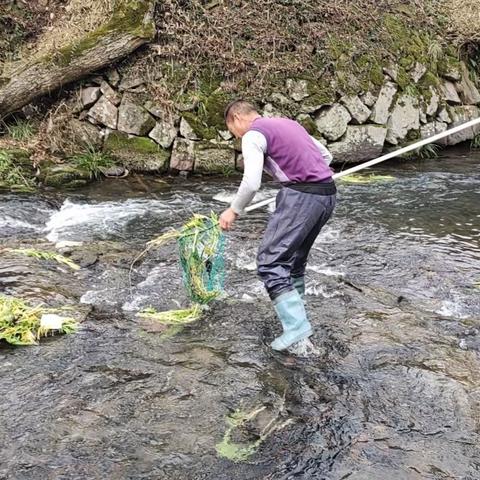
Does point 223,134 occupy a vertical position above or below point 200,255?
above

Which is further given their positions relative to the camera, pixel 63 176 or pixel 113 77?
pixel 113 77

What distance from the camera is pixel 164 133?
9602mm

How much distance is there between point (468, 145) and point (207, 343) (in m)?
9.10

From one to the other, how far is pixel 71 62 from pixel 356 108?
4.78 meters

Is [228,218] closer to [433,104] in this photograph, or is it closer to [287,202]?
[287,202]

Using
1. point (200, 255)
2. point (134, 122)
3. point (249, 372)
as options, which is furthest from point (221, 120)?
point (249, 372)

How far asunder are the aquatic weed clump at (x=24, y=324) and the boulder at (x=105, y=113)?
17.8 feet

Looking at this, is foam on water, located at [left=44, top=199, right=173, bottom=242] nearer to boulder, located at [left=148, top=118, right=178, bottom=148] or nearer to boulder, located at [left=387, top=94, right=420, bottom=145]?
boulder, located at [left=148, top=118, right=178, bottom=148]

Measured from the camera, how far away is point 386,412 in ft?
11.8

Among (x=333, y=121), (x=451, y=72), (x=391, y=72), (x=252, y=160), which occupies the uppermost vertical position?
(x=451, y=72)

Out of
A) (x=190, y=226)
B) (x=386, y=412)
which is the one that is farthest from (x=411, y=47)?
(x=386, y=412)

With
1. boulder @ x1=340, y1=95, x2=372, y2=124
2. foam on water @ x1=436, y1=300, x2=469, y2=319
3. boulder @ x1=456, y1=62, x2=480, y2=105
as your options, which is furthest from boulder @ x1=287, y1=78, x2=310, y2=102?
foam on water @ x1=436, y1=300, x2=469, y2=319

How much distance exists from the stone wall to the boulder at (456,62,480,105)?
71 cm

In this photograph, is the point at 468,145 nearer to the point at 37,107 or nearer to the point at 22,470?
the point at 37,107
